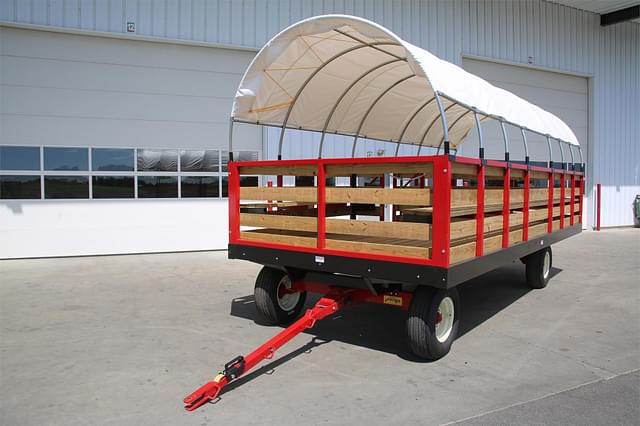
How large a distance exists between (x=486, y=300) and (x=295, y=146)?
612 cm

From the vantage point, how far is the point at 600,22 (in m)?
16.3

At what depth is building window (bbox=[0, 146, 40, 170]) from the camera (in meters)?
9.92

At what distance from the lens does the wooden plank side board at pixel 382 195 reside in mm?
4191

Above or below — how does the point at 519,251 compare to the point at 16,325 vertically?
above

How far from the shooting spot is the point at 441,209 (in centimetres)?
406

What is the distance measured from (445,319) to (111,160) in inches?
316

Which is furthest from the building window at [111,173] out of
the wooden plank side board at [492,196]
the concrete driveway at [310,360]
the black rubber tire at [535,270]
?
the wooden plank side board at [492,196]

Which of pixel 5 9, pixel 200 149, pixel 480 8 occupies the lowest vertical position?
pixel 200 149

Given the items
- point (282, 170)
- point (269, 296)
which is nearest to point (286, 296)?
point (269, 296)

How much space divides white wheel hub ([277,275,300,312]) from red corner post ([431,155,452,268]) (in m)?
2.02

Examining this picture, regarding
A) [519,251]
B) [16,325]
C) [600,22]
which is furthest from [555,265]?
[600,22]

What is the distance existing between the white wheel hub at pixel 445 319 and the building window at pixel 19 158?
8547mm

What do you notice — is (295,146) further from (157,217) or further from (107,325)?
(107,325)

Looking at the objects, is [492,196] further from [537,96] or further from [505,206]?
[537,96]
